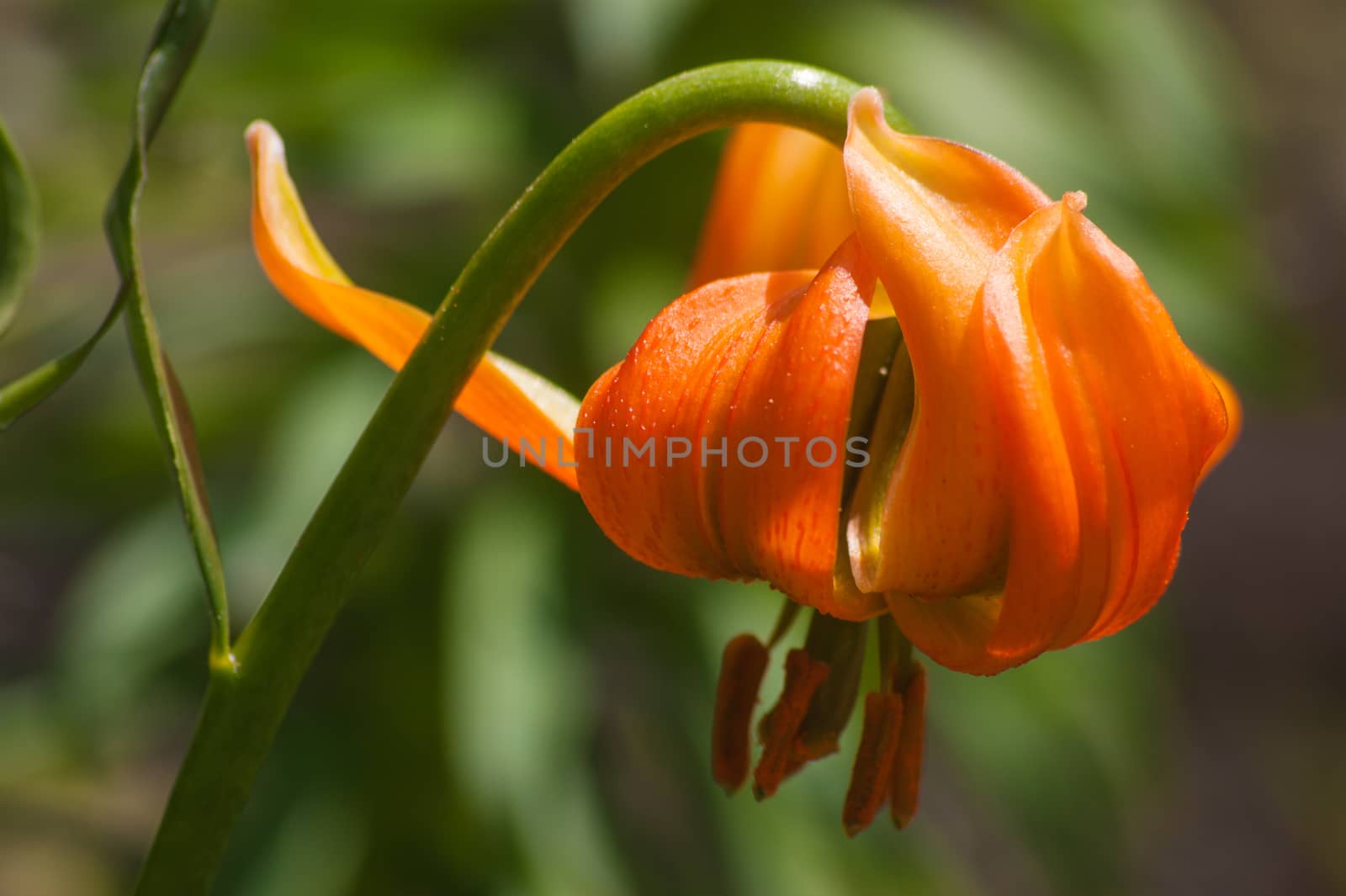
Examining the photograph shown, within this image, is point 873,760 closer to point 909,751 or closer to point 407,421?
point 909,751

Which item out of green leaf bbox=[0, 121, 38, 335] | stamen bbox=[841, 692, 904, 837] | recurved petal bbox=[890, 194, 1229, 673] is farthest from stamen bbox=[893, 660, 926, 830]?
green leaf bbox=[0, 121, 38, 335]

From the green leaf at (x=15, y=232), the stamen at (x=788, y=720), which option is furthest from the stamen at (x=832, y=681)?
the green leaf at (x=15, y=232)

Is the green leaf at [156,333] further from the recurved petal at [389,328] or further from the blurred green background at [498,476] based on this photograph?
the blurred green background at [498,476]

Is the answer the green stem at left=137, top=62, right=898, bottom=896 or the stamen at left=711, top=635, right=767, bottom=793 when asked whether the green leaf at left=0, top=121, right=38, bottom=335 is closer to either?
the green stem at left=137, top=62, right=898, bottom=896

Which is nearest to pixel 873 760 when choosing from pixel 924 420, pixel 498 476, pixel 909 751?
pixel 909 751

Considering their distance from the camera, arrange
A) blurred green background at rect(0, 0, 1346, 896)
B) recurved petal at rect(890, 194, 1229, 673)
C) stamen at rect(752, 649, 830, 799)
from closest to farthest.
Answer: recurved petal at rect(890, 194, 1229, 673) → stamen at rect(752, 649, 830, 799) → blurred green background at rect(0, 0, 1346, 896)
